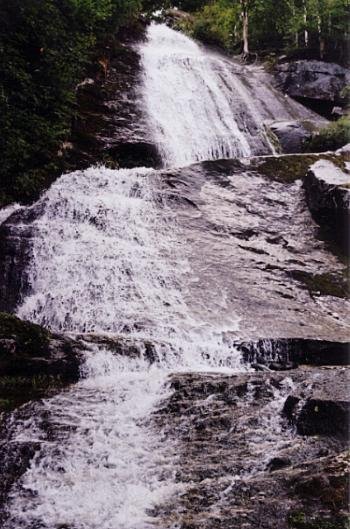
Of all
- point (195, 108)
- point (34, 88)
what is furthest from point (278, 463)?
point (195, 108)

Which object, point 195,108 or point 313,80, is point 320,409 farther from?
point 313,80

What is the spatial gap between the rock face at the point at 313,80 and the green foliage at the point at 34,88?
11384 mm

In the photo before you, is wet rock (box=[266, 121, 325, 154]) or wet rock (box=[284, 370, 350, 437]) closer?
wet rock (box=[284, 370, 350, 437])

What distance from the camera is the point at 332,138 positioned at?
51.9 feet

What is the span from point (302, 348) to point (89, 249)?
4.50 metres

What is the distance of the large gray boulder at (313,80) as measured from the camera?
2211 cm

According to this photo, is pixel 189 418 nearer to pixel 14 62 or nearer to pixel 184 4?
pixel 14 62

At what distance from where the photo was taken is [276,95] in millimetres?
21125

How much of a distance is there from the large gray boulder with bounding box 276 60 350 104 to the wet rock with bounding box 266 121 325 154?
4.95 meters

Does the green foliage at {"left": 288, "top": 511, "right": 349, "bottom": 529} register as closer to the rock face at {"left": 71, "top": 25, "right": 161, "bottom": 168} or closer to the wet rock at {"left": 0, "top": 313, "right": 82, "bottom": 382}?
the wet rock at {"left": 0, "top": 313, "right": 82, "bottom": 382}

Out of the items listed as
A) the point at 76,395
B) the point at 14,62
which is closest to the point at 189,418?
the point at 76,395

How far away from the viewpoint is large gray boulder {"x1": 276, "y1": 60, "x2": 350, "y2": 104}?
22109 mm

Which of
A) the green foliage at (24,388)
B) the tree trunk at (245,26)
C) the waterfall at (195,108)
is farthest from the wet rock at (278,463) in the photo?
the tree trunk at (245,26)

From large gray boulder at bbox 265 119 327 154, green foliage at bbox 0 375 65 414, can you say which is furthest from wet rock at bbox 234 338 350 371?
large gray boulder at bbox 265 119 327 154
